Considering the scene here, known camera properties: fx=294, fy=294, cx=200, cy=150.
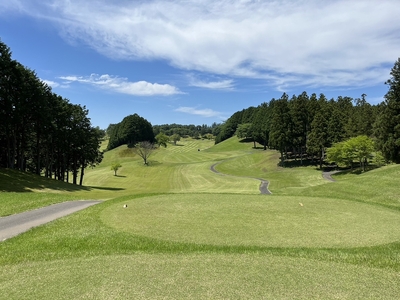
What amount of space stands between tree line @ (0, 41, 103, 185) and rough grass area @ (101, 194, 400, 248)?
90.4 feet

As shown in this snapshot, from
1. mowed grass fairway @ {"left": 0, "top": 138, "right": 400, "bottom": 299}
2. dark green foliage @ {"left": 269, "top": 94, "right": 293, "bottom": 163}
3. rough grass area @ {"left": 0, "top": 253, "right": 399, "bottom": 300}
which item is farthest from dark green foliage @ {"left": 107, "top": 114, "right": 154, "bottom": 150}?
rough grass area @ {"left": 0, "top": 253, "right": 399, "bottom": 300}

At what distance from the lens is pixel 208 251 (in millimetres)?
9242

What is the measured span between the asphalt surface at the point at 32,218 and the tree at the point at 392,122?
4142 centimetres

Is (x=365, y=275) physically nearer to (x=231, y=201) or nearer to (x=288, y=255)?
(x=288, y=255)

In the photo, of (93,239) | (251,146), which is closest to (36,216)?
(93,239)

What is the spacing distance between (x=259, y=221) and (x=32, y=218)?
11.5 metres

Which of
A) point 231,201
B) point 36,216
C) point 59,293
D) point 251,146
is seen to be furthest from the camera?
point 251,146

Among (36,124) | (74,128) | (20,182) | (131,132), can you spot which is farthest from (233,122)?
(20,182)

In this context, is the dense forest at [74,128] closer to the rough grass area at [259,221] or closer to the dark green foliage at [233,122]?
the rough grass area at [259,221]

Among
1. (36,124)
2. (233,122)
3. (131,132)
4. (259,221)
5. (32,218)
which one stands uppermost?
(233,122)

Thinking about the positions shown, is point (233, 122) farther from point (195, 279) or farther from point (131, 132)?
point (195, 279)

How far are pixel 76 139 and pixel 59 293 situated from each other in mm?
46213

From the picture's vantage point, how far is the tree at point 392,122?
135 feet

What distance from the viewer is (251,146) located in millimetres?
109312
